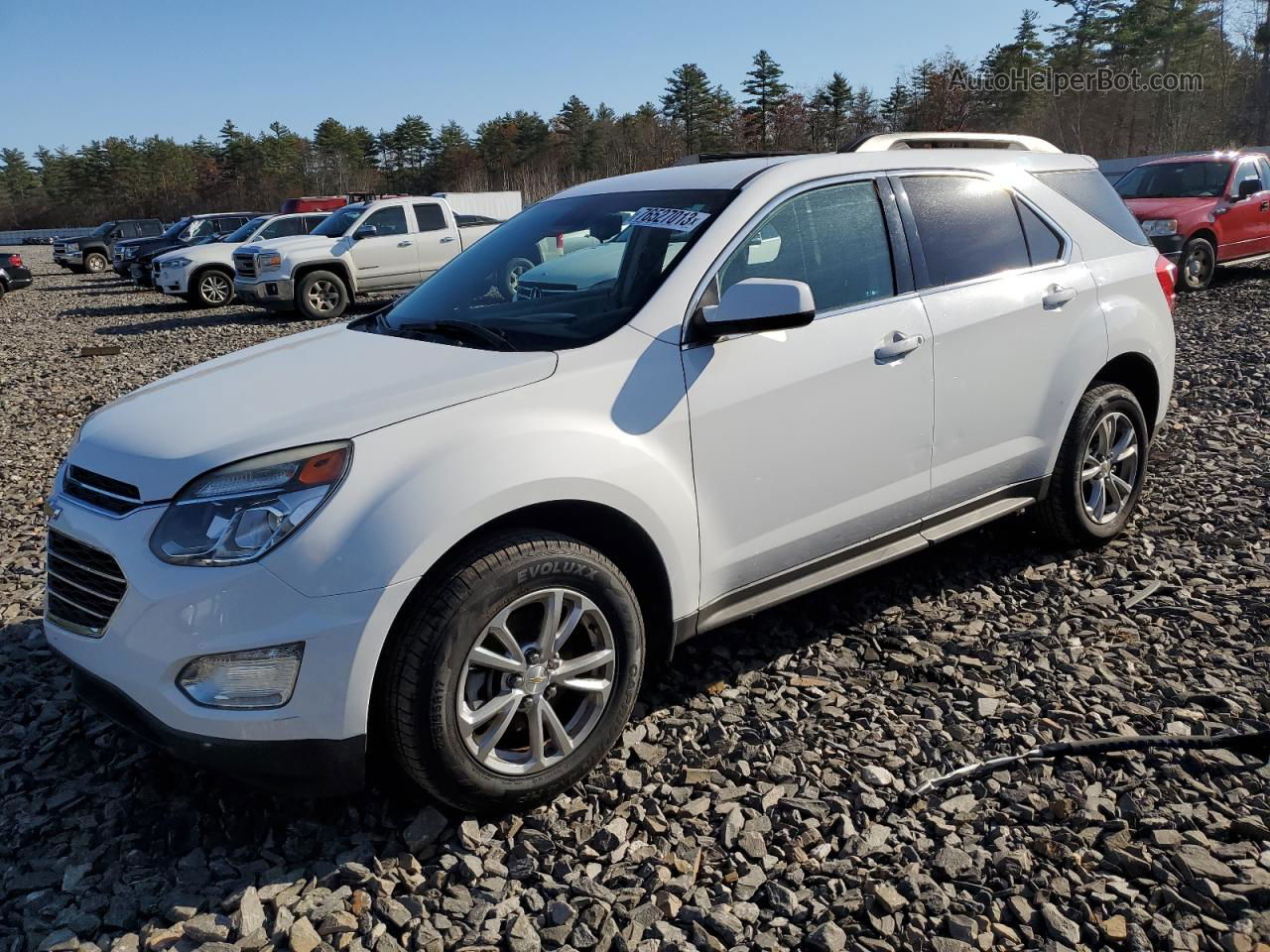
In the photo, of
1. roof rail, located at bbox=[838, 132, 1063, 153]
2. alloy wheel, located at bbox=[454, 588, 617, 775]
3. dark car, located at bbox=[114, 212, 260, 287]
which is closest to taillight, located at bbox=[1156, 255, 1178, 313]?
roof rail, located at bbox=[838, 132, 1063, 153]

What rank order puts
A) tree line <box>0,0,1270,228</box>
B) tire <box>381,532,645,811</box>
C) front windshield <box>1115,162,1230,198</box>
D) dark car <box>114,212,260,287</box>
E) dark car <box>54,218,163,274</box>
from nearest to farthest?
tire <box>381,532,645,811</box> → front windshield <box>1115,162,1230,198</box> → dark car <box>114,212,260,287</box> → dark car <box>54,218,163,274</box> → tree line <box>0,0,1270,228</box>

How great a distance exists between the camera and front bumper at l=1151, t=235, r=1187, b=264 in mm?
12523

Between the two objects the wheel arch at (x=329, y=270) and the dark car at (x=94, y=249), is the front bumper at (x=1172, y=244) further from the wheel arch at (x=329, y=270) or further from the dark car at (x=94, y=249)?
the dark car at (x=94, y=249)

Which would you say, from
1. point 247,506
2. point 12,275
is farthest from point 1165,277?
point 12,275

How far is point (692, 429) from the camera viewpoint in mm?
2953

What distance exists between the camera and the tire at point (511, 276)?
359cm

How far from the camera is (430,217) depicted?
16484 millimetres

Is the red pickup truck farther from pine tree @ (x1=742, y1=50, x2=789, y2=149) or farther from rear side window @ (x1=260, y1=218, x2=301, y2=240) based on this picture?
pine tree @ (x1=742, y1=50, x2=789, y2=149)

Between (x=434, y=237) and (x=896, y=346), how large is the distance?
14114 mm

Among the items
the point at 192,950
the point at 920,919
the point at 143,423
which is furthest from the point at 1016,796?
the point at 143,423

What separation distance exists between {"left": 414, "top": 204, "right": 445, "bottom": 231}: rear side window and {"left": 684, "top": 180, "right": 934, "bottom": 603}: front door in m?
13.9

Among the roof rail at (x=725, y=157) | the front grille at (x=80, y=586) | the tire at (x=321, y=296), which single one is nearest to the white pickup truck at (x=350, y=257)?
the tire at (x=321, y=296)

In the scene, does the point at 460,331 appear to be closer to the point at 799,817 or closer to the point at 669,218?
the point at 669,218

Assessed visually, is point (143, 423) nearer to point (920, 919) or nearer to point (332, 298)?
point (920, 919)
